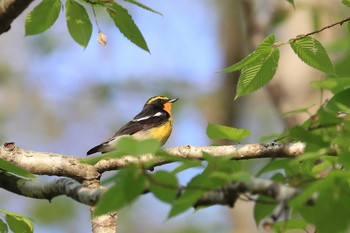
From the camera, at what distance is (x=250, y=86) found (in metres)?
2.79

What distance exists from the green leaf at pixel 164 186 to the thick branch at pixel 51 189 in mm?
440

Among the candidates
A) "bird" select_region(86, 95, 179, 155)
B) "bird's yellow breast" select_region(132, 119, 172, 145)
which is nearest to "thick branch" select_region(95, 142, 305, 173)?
"bird" select_region(86, 95, 179, 155)

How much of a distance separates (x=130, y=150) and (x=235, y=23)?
13612mm

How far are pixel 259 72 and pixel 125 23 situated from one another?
64 centimetres

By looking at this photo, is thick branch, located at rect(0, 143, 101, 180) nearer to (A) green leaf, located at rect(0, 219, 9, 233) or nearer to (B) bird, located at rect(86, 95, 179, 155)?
(A) green leaf, located at rect(0, 219, 9, 233)

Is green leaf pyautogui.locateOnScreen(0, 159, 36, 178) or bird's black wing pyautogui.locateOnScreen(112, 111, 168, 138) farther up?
green leaf pyautogui.locateOnScreen(0, 159, 36, 178)

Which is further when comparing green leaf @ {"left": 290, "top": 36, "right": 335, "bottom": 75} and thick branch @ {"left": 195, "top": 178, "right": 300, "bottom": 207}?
green leaf @ {"left": 290, "top": 36, "right": 335, "bottom": 75}

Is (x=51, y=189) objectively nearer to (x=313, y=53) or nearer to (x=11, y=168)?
(x=11, y=168)

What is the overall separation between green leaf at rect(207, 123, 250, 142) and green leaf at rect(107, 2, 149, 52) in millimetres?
578

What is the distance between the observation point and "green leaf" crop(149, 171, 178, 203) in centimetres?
182

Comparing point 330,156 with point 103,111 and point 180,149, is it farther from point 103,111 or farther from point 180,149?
point 103,111

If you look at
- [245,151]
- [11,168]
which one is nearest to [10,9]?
[11,168]

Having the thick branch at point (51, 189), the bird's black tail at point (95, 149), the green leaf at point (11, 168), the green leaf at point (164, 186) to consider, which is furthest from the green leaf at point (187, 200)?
the bird's black tail at point (95, 149)

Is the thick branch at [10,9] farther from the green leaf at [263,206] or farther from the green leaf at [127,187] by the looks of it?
the green leaf at [263,206]
